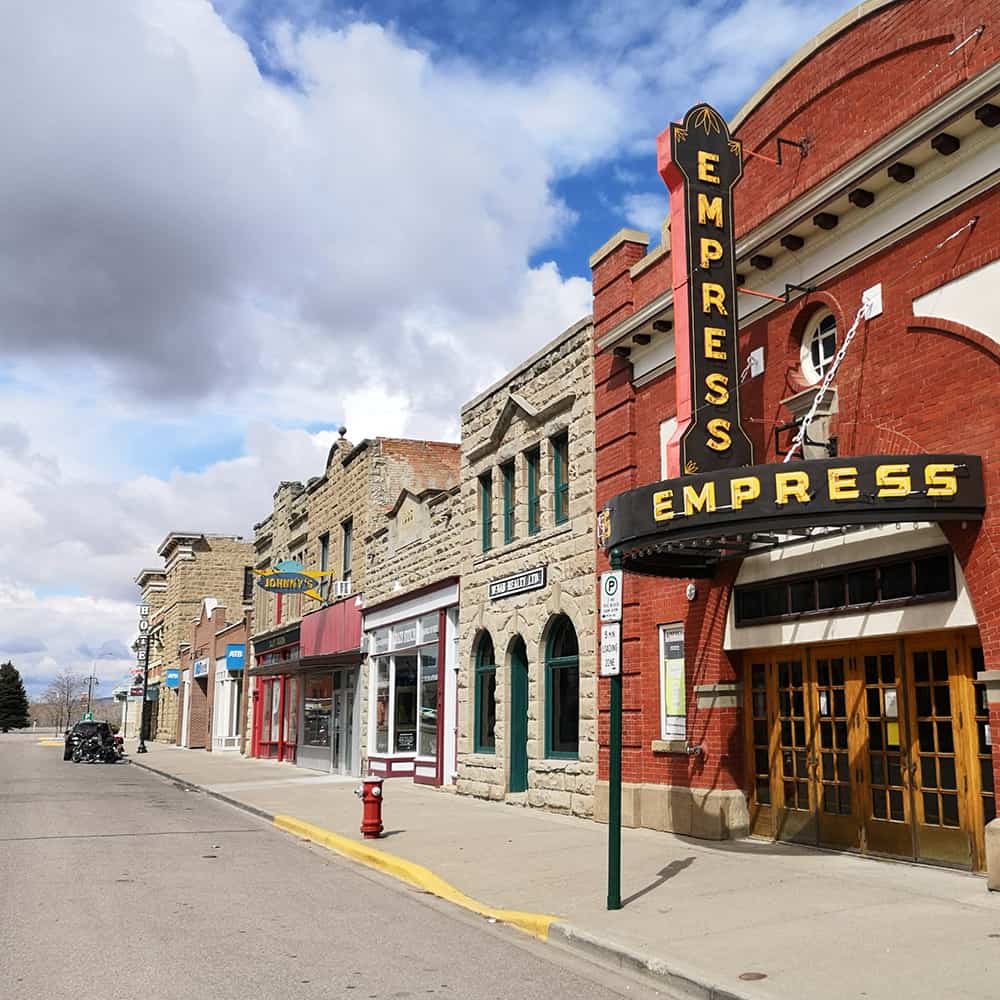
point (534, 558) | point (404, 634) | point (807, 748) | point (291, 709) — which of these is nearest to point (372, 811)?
point (534, 558)

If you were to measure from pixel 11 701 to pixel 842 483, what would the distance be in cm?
12144

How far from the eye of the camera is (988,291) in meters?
10.2

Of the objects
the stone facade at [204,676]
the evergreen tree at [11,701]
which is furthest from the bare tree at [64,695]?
the stone facade at [204,676]

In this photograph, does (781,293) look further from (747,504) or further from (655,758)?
(655,758)

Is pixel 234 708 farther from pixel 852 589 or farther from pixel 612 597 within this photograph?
pixel 612 597

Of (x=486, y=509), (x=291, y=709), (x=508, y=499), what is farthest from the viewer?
(x=291, y=709)

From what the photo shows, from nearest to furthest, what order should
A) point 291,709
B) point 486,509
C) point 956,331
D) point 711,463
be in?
1. point 956,331
2. point 711,463
3. point 486,509
4. point 291,709

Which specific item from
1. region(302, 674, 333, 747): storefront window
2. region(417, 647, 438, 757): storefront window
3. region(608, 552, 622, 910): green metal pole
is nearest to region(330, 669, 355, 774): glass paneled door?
region(302, 674, 333, 747): storefront window

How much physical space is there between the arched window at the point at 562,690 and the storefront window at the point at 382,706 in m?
8.65

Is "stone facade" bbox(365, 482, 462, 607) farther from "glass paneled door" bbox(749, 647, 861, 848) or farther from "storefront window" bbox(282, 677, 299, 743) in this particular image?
"glass paneled door" bbox(749, 647, 861, 848)

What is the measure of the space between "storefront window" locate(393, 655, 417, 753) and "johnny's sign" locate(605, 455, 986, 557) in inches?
594

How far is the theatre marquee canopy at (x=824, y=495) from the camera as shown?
977 centimetres

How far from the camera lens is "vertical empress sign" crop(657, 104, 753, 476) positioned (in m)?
12.5

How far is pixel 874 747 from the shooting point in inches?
456
